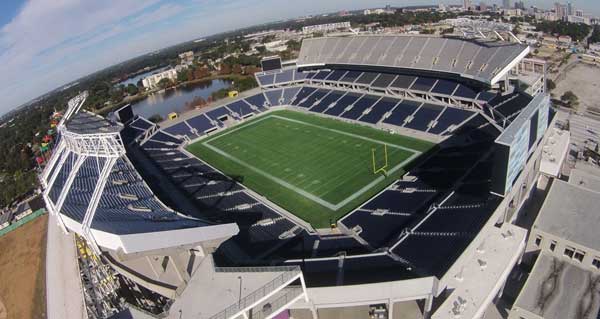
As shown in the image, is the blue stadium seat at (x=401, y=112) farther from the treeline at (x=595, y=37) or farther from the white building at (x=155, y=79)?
the white building at (x=155, y=79)

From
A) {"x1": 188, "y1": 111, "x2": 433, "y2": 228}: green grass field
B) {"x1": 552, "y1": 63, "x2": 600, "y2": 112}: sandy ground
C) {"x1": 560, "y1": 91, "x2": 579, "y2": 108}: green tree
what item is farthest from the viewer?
{"x1": 552, "y1": 63, "x2": 600, "y2": 112}: sandy ground

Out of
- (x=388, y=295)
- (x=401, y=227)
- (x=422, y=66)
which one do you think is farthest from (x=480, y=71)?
(x=388, y=295)

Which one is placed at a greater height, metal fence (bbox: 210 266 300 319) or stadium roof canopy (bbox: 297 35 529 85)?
stadium roof canopy (bbox: 297 35 529 85)

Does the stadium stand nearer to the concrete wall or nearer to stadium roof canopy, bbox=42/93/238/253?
stadium roof canopy, bbox=42/93/238/253

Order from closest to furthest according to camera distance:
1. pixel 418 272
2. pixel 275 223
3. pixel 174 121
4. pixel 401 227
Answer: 1. pixel 418 272
2. pixel 401 227
3. pixel 275 223
4. pixel 174 121

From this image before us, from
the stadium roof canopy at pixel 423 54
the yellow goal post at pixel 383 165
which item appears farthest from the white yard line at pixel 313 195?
the stadium roof canopy at pixel 423 54

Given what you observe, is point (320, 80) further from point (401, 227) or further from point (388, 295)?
point (388, 295)

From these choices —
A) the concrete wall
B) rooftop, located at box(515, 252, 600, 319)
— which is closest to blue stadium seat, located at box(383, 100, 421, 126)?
the concrete wall
